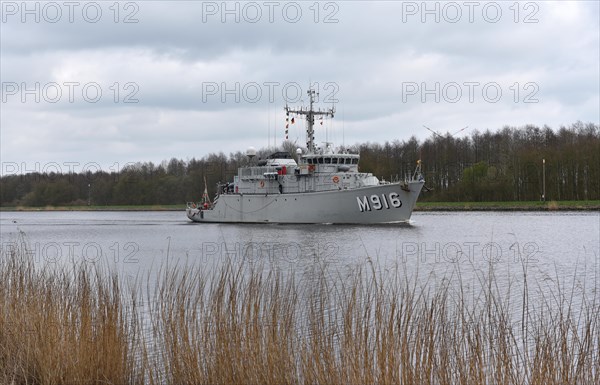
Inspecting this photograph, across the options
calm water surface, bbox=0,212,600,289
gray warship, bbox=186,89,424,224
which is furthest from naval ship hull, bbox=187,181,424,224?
calm water surface, bbox=0,212,600,289

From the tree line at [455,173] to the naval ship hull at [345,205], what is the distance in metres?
28.6

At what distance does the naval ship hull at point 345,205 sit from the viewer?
170ft

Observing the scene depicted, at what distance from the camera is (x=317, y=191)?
177 ft

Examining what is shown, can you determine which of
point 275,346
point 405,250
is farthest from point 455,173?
point 275,346

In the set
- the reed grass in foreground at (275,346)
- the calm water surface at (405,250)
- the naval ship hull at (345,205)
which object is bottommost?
the calm water surface at (405,250)

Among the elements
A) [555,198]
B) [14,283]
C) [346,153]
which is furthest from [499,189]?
[14,283]

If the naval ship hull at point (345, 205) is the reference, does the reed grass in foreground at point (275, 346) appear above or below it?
below

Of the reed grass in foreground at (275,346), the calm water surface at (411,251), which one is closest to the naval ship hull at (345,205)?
the calm water surface at (411,251)

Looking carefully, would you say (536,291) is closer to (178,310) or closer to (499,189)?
(178,310)

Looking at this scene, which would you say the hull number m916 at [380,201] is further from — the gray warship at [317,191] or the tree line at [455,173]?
the tree line at [455,173]

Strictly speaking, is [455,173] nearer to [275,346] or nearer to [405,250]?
[405,250]

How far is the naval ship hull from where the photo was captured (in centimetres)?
5184

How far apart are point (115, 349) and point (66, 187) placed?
119 meters

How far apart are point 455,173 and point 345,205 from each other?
48.0 metres
